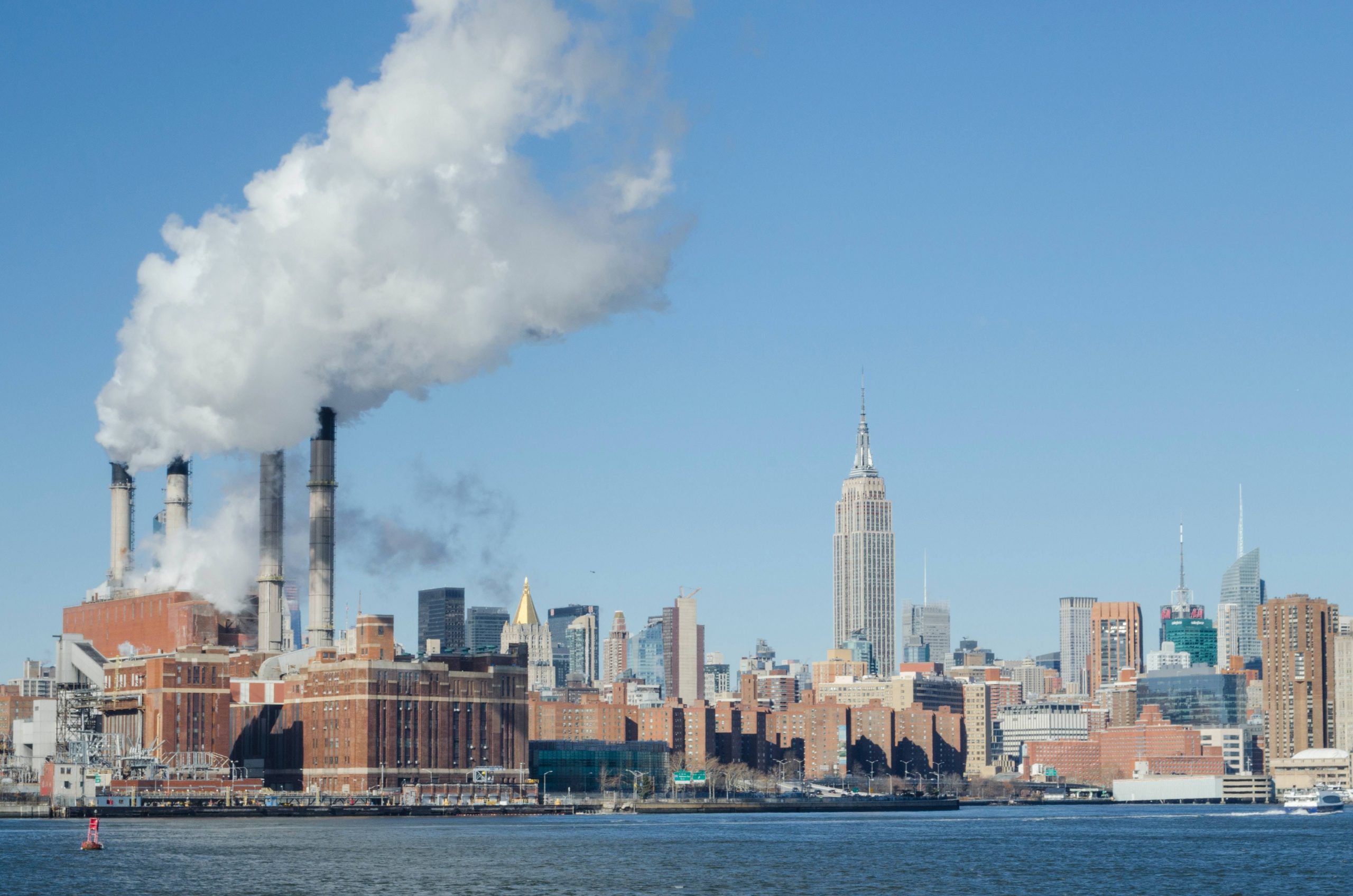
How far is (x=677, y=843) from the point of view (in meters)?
187

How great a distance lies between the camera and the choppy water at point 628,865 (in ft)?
436

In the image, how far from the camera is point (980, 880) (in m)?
143

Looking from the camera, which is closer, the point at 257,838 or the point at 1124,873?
the point at 1124,873

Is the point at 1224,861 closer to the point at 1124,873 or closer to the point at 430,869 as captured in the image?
the point at 1124,873

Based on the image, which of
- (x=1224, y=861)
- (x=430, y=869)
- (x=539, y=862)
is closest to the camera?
(x=430, y=869)

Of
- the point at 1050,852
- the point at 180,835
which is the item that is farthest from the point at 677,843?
the point at 180,835

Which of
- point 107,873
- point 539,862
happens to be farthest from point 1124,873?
point 107,873

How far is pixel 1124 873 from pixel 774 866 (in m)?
24.4

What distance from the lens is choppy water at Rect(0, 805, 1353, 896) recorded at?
132750 millimetres

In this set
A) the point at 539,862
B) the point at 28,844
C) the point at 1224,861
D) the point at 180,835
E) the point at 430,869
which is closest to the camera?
the point at 430,869

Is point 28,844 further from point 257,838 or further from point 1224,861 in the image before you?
point 1224,861

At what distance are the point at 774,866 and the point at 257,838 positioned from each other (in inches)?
2075

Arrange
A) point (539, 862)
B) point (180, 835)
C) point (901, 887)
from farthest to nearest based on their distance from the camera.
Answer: point (180, 835) < point (539, 862) < point (901, 887)

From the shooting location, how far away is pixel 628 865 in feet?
502
